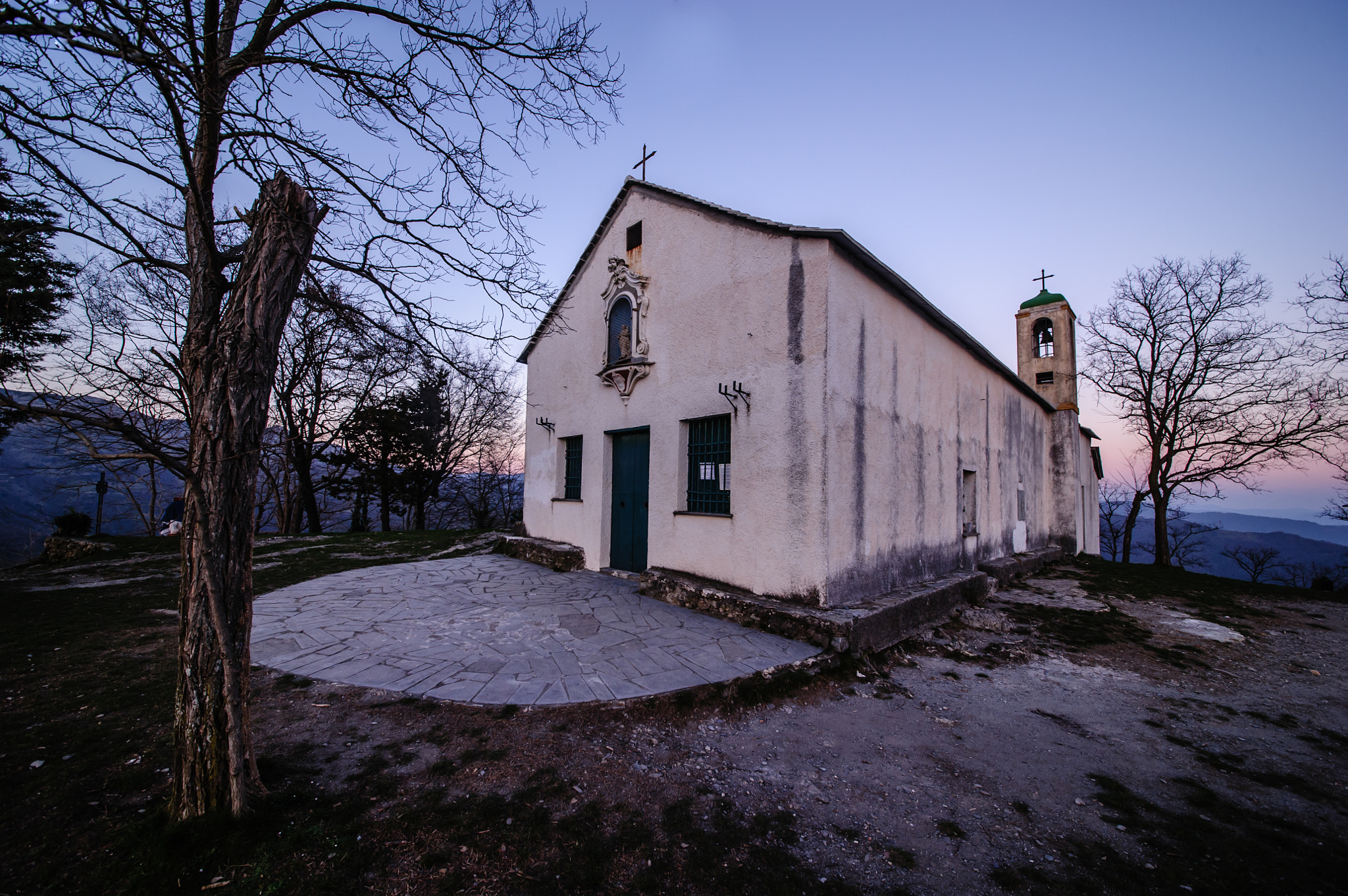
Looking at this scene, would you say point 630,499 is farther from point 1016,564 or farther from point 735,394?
point 1016,564

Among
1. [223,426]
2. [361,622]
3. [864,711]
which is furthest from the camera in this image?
[361,622]

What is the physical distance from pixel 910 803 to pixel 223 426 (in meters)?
4.55

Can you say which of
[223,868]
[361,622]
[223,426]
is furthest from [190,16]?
[361,622]

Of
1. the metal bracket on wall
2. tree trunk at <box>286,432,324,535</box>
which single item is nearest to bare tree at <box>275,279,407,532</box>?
tree trunk at <box>286,432,324,535</box>

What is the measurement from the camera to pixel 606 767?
338 cm

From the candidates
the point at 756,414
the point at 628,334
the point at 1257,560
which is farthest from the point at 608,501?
the point at 1257,560

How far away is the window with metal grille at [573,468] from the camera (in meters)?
10.5

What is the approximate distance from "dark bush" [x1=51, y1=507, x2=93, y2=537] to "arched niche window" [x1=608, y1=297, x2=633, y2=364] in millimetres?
13043

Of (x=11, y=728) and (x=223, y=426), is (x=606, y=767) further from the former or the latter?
(x=11, y=728)

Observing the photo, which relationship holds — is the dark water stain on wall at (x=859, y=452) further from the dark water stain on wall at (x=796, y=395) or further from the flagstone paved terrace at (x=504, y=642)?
the flagstone paved terrace at (x=504, y=642)

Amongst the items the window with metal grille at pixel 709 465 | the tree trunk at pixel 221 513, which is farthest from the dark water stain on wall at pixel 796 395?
the tree trunk at pixel 221 513

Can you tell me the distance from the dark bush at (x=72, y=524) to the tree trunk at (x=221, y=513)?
14092 millimetres

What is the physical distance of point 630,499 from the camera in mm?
8977

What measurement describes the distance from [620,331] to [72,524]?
13530mm
